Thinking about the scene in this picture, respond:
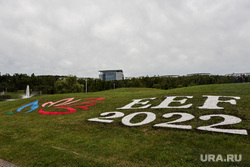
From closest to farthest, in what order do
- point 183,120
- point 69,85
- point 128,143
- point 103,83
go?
point 128,143 < point 183,120 < point 69,85 < point 103,83

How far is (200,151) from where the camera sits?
686 cm

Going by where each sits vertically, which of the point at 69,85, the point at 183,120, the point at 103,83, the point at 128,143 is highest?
the point at 103,83

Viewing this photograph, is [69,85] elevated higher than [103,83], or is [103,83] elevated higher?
[103,83]

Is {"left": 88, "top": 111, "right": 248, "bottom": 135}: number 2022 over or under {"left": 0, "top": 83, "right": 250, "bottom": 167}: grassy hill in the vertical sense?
over

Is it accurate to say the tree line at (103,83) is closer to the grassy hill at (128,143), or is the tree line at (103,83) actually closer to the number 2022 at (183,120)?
the number 2022 at (183,120)

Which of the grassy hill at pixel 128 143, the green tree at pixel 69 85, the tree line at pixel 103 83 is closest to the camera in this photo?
the grassy hill at pixel 128 143

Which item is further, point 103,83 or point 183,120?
point 103,83

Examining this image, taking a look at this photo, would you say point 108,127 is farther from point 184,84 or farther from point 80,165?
point 184,84

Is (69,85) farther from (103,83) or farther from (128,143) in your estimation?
(128,143)

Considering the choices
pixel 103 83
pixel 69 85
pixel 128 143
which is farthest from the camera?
pixel 103 83

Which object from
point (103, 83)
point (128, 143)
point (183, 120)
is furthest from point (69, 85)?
point (128, 143)

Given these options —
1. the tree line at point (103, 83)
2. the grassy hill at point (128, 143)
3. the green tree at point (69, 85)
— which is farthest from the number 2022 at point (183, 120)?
the tree line at point (103, 83)

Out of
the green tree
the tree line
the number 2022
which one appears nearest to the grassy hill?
the number 2022

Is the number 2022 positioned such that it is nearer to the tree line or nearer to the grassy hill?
the grassy hill
